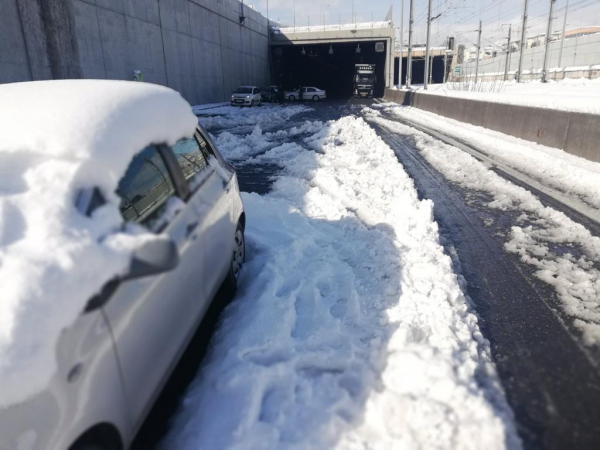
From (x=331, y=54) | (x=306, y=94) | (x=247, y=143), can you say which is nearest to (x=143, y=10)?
(x=247, y=143)

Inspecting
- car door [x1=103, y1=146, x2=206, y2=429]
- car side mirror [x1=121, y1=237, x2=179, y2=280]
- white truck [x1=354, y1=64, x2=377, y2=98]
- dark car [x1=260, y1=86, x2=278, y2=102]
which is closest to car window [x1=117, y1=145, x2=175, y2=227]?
car door [x1=103, y1=146, x2=206, y2=429]

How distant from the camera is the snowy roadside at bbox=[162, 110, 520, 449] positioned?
2.49m

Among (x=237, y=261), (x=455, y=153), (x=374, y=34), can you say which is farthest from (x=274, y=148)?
(x=374, y=34)

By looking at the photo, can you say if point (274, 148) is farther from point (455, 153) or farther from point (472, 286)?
point (472, 286)

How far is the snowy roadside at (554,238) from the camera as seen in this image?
3.96m

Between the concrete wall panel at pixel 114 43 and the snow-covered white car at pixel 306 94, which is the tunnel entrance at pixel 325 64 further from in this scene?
the concrete wall panel at pixel 114 43

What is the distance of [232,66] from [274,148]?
35927 millimetres

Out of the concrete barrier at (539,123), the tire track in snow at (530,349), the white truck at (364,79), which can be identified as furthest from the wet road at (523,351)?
the white truck at (364,79)

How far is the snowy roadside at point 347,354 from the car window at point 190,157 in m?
1.20

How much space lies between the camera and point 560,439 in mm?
2479

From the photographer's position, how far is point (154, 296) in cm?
238

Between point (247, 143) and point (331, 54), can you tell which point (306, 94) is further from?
point (247, 143)

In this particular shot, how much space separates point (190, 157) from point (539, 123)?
1152cm

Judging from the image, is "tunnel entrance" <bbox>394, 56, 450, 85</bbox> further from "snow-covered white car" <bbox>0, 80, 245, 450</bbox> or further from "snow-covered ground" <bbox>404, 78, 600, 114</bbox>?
"snow-covered white car" <bbox>0, 80, 245, 450</bbox>
